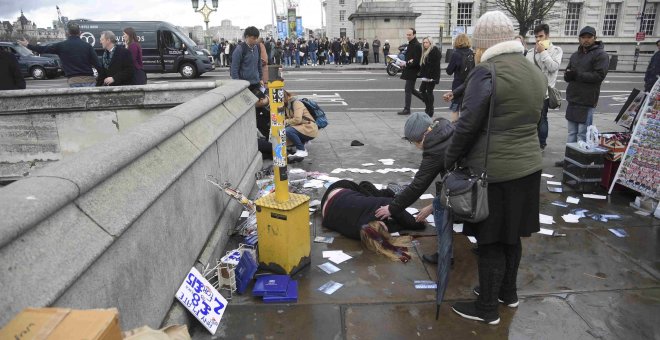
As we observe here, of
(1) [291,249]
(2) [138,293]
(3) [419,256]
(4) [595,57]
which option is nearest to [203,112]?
(1) [291,249]

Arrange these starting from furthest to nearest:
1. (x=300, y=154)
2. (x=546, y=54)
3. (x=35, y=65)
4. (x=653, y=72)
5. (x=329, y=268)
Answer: (x=35, y=65), (x=653, y=72), (x=300, y=154), (x=546, y=54), (x=329, y=268)

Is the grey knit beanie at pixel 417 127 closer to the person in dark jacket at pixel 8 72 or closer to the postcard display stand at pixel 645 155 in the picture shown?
the postcard display stand at pixel 645 155

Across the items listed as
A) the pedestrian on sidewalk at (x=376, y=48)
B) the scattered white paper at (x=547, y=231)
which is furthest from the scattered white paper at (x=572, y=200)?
the pedestrian on sidewalk at (x=376, y=48)

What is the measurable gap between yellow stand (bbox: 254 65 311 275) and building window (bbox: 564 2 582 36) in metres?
45.6

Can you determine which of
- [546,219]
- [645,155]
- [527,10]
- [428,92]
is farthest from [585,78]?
[527,10]

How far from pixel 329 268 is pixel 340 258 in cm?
21

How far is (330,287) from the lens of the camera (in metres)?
3.58

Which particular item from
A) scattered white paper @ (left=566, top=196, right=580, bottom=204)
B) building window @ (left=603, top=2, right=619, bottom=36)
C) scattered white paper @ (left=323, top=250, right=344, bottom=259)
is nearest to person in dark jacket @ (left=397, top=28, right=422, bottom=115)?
scattered white paper @ (left=566, top=196, right=580, bottom=204)

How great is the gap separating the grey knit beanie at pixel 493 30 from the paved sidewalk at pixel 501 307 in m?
1.88

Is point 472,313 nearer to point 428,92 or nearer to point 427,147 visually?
point 427,147

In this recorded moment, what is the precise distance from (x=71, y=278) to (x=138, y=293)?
69 cm

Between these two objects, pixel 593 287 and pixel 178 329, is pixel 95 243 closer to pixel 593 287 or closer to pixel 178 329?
pixel 178 329

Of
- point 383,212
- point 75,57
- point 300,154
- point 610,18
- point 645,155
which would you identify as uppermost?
point 610,18

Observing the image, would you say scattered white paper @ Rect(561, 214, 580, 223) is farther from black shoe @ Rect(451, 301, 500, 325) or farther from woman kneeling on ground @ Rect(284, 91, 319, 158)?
woman kneeling on ground @ Rect(284, 91, 319, 158)
